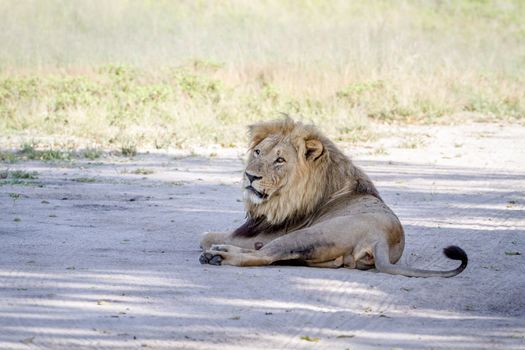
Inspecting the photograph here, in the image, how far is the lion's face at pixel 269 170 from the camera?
247 inches

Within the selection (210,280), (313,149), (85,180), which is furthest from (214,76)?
(210,280)

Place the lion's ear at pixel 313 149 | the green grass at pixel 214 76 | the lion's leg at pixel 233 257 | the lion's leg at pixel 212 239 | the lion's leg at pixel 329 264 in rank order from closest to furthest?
the lion's leg at pixel 233 257
the lion's leg at pixel 329 264
the lion's ear at pixel 313 149
the lion's leg at pixel 212 239
the green grass at pixel 214 76

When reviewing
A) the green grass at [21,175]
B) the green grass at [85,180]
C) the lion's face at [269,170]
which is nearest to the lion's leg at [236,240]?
the lion's face at [269,170]

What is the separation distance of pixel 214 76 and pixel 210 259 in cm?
1125

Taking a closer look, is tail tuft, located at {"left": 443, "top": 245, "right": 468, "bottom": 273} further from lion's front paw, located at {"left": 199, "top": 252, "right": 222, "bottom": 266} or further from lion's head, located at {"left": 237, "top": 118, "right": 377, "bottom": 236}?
lion's front paw, located at {"left": 199, "top": 252, "right": 222, "bottom": 266}

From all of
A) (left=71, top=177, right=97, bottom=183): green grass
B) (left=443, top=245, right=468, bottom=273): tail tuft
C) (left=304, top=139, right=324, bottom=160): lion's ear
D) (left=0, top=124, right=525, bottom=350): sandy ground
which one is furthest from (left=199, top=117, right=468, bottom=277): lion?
(left=71, top=177, right=97, bottom=183): green grass

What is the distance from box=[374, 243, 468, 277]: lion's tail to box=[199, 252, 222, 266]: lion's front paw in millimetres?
925

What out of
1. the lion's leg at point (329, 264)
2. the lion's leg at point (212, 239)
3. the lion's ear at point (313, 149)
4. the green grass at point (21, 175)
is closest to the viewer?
the lion's leg at point (329, 264)

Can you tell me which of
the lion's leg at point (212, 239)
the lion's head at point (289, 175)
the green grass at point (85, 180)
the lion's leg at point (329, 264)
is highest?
the lion's head at point (289, 175)

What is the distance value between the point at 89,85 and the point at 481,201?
26.8ft

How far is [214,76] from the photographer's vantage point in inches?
669

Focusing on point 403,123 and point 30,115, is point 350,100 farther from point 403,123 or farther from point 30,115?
point 30,115

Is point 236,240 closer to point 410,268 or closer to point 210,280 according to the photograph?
point 210,280

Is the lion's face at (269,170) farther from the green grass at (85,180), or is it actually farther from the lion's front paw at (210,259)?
the green grass at (85,180)
